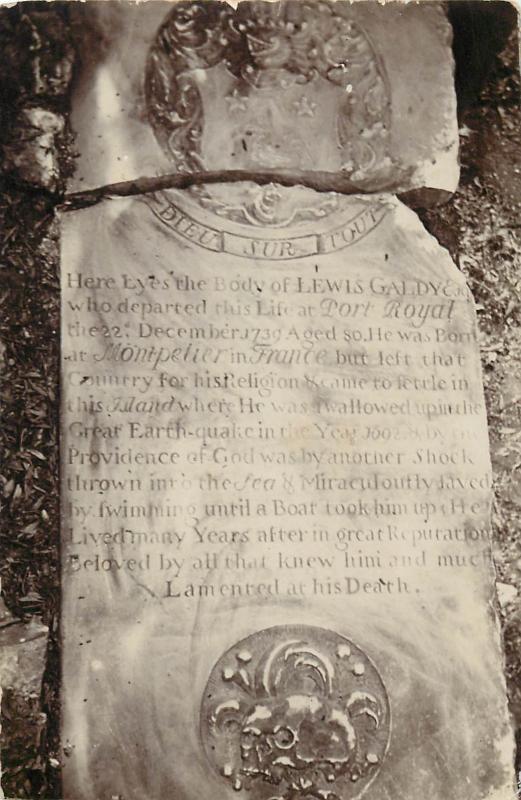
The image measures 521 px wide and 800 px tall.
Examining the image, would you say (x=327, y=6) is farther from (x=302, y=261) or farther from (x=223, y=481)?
(x=223, y=481)

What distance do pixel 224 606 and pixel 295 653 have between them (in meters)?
0.23

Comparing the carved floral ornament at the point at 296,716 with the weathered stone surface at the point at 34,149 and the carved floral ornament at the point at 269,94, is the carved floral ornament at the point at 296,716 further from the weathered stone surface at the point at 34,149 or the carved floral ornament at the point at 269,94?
the weathered stone surface at the point at 34,149

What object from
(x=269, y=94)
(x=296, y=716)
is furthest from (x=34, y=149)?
(x=296, y=716)

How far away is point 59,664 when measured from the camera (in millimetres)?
2826

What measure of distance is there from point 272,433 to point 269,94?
1.07m

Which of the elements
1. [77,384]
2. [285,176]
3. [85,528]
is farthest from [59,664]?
[285,176]

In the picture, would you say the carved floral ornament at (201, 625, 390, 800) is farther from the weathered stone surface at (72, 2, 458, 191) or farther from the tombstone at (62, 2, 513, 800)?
the weathered stone surface at (72, 2, 458, 191)

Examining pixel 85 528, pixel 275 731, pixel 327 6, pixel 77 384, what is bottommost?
pixel 275 731

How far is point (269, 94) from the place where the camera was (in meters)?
3.28

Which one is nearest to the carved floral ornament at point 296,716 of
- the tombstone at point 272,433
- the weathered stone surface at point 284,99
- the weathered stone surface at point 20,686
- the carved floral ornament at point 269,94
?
the tombstone at point 272,433

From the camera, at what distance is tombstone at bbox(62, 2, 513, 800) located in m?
2.85

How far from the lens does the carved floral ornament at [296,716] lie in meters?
2.83

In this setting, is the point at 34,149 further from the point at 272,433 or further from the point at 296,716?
the point at 296,716

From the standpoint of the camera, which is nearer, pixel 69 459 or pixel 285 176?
pixel 69 459
